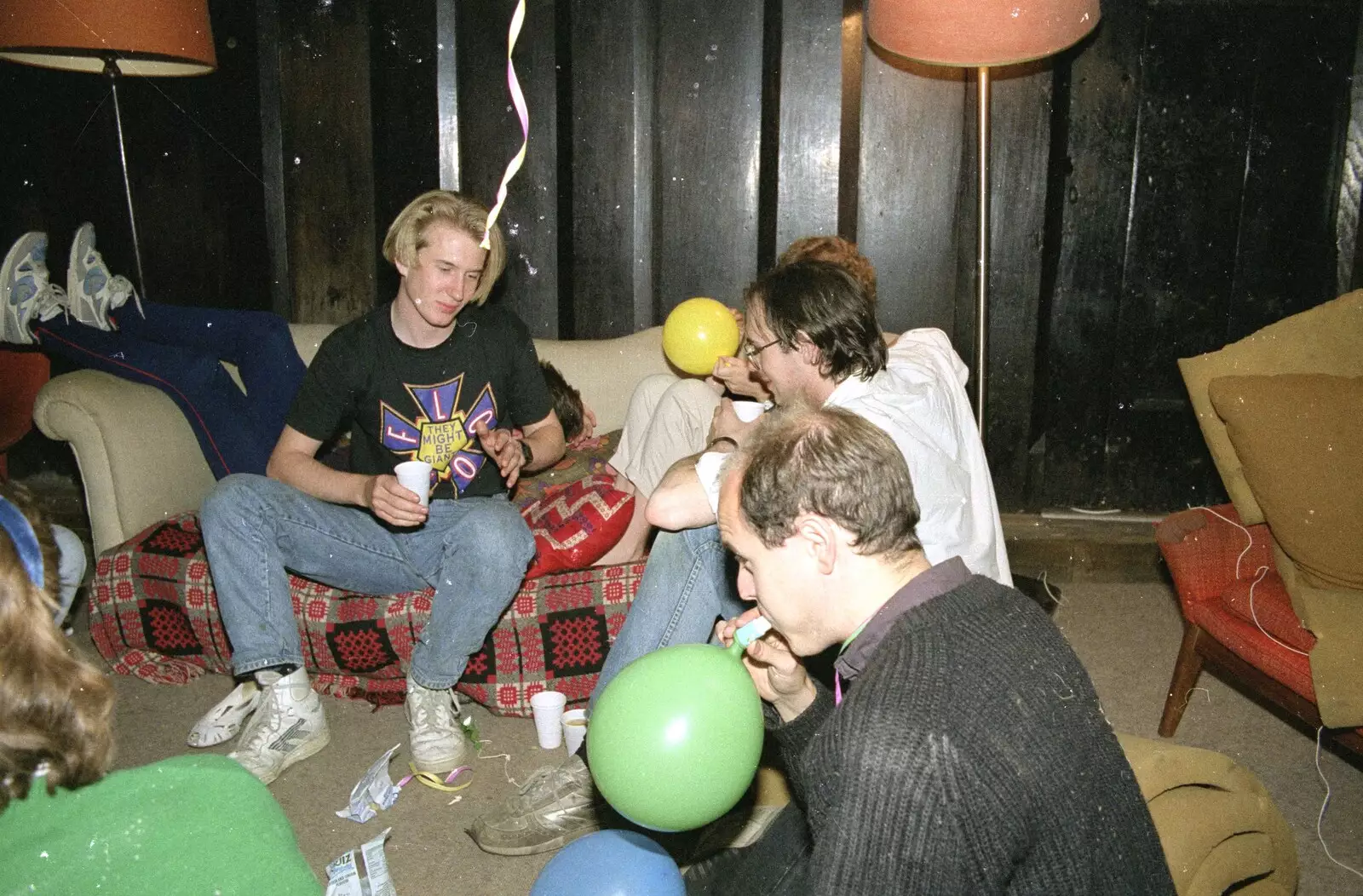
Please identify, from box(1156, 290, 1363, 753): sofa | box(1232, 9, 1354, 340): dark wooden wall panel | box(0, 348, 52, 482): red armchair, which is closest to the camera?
box(1156, 290, 1363, 753): sofa

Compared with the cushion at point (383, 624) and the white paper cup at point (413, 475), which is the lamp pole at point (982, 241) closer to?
the cushion at point (383, 624)

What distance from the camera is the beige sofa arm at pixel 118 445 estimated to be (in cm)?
294

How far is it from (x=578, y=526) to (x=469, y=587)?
0.38 meters

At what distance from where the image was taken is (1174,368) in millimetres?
4031

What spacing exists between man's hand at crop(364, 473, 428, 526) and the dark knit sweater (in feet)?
5.02

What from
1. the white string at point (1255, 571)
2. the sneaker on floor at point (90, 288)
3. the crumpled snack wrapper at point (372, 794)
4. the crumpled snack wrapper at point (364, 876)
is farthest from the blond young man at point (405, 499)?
the white string at point (1255, 571)

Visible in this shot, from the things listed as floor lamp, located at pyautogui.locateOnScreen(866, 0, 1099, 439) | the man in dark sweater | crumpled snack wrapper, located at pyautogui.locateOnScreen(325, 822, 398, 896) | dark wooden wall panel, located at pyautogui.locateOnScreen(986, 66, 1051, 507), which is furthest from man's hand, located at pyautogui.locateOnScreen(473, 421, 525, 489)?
dark wooden wall panel, located at pyautogui.locateOnScreen(986, 66, 1051, 507)

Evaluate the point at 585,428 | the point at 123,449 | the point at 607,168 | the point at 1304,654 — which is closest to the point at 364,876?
the point at 123,449

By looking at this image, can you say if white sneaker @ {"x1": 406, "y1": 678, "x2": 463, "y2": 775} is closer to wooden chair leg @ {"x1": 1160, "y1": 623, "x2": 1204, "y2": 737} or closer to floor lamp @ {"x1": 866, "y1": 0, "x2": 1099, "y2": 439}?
wooden chair leg @ {"x1": 1160, "y1": 623, "x2": 1204, "y2": 737}

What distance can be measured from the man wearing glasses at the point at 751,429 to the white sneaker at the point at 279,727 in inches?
23.7

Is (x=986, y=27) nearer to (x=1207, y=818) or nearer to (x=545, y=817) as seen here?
(x=1207, y=818)

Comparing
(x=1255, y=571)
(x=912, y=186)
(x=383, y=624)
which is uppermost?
(x=912, y=186)

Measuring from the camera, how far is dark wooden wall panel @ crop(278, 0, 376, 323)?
418 cm

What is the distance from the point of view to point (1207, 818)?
1497mm
